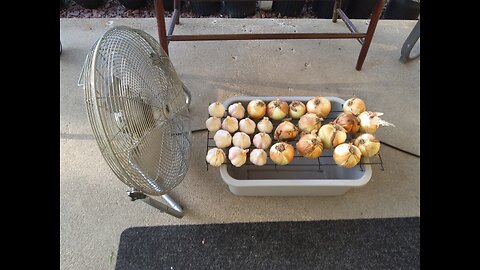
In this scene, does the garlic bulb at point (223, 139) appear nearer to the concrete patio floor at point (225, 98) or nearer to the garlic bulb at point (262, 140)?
the garlic bulb at point (262, 140)

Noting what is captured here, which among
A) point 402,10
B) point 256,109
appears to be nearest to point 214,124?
point 256,109

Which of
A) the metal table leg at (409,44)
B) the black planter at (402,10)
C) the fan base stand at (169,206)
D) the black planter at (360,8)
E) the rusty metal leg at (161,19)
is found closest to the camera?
the fan base stand at (169,206)

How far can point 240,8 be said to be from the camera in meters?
2.03

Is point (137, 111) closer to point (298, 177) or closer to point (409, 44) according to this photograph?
point (298, 177)

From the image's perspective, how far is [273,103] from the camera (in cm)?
111

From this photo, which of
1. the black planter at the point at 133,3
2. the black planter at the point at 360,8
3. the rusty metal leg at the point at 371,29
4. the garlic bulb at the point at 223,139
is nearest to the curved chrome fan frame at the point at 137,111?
the garlic bulb at the point at 223,139

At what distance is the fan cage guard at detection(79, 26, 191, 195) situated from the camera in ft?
1.99

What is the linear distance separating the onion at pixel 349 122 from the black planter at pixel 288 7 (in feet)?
4.11

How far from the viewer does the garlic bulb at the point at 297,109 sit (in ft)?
3.64

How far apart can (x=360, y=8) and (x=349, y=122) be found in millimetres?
1401

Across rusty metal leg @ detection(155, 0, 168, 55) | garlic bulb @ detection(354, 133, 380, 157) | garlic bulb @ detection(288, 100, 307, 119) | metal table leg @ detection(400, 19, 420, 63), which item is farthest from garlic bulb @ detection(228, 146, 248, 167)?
metal table leg @ detection(400, 19, 420, 63)

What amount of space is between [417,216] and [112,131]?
1.07 meters

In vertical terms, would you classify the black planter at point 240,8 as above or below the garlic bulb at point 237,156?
above

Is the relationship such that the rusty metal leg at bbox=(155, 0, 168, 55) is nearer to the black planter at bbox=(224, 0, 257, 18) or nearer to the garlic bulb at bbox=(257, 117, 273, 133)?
the garlic bulb at bbox=(257, 117, 273, 133)
